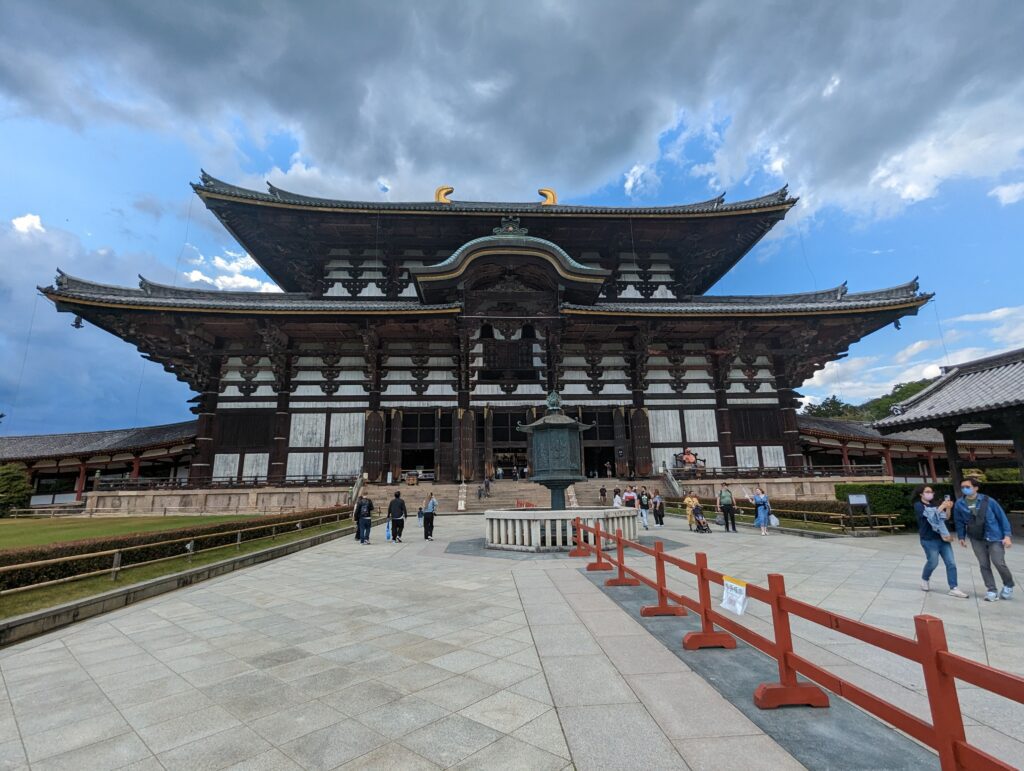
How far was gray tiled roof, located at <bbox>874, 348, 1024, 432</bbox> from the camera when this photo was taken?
12.1 m

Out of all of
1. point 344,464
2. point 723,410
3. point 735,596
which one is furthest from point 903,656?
point 723,410

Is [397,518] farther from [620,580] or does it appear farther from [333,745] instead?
[333,745]

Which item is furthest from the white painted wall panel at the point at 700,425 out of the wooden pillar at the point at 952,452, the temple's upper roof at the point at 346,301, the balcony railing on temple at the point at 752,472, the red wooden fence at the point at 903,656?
the red wooden fence at the point at 903,656

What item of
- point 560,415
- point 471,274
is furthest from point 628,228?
point 560,415

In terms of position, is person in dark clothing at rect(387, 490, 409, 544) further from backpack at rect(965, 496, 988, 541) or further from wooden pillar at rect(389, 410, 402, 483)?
backpack at rect(965, 496, 988, 541)

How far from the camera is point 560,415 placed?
1229cm

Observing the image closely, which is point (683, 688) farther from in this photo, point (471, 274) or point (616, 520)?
point (471, 274)

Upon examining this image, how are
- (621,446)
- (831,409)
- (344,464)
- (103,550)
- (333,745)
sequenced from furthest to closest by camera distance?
(831,409) < (621,446) < (344,464) < (103,550) < (333,745)

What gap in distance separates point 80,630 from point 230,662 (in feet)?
10.5

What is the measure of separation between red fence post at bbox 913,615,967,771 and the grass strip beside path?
913 centimetres

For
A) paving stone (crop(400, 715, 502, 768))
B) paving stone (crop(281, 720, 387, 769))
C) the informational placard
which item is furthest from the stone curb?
the informational placard

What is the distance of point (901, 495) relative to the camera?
1392 centimetres

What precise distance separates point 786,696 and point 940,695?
1.39 meters

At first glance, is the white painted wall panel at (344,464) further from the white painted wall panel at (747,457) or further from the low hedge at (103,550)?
the white painted wall panel at (747,457)
